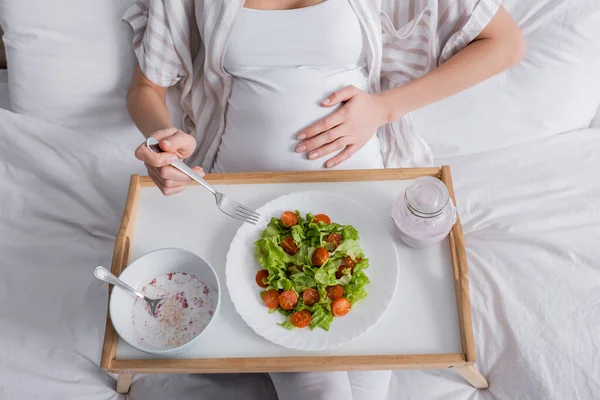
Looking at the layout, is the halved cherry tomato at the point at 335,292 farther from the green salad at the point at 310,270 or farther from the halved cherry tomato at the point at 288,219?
the halved cherry tomato at the point at 288,219

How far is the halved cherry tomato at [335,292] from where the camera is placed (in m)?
0.80

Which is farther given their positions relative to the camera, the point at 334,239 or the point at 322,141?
the point at 322,141

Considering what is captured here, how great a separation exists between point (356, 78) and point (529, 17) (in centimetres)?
43

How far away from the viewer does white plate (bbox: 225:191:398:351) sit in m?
0.78

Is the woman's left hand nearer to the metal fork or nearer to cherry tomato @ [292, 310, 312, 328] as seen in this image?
the metal fork

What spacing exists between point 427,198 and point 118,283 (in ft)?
1.65

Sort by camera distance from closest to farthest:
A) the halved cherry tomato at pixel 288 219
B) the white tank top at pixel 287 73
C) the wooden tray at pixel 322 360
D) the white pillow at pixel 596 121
Result: the wooden tray at pixel 322 360 < the halved cherry tomato at pixel 288 219 < the white tank top at pixel 287 73 < the white pillow at pixel 596 121

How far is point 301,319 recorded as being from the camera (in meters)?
0.79

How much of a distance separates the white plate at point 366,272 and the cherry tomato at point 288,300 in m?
0.02

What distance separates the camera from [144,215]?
937mm

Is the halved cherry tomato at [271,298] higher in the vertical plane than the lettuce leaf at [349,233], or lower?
lower

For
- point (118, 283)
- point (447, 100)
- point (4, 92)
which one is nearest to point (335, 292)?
point (118, 283)

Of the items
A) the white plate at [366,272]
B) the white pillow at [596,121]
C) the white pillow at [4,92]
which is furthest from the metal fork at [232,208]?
the white pillow at [596,121]

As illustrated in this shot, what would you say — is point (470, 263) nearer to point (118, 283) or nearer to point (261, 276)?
point (261, 276)
